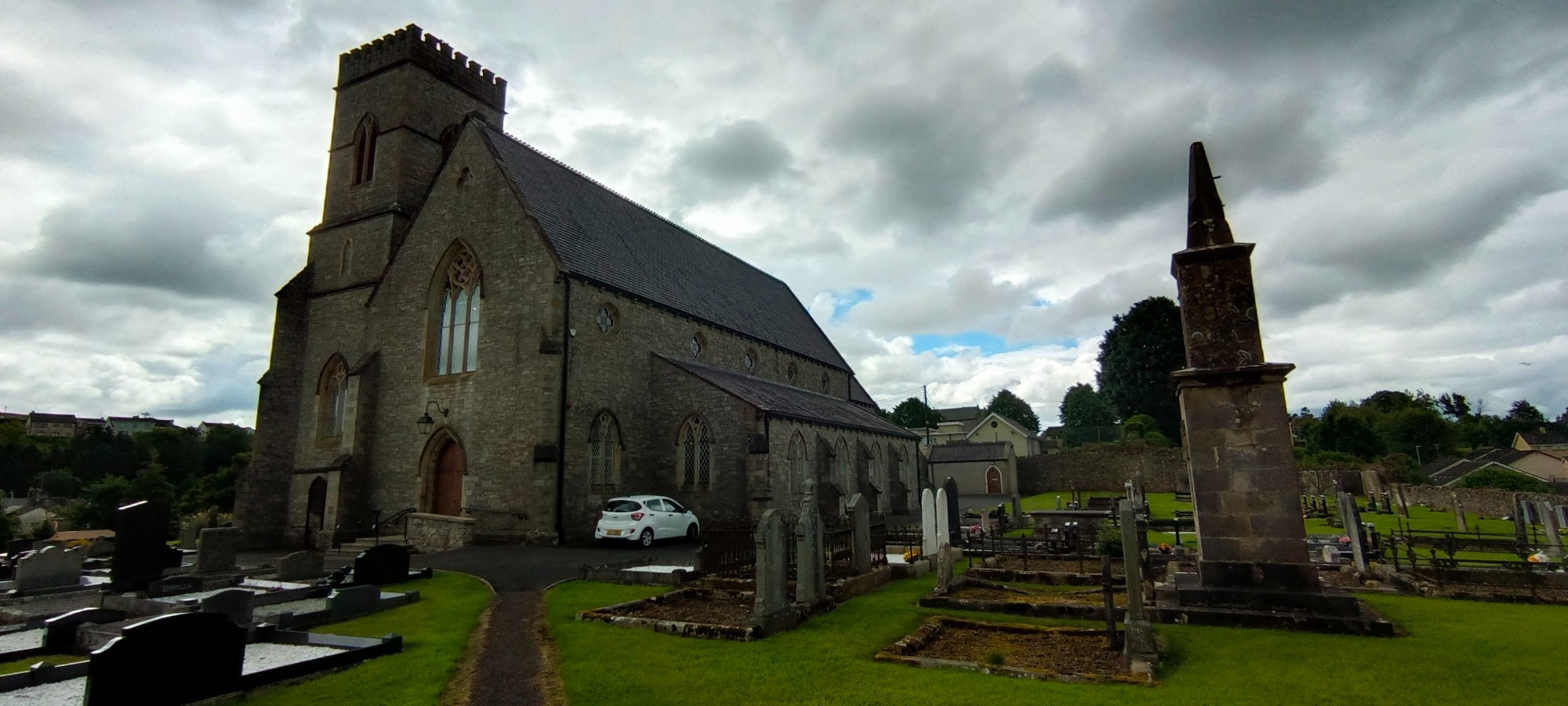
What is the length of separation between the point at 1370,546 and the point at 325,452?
1163 inches

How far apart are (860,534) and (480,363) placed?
1358cm

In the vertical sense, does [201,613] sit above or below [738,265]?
below

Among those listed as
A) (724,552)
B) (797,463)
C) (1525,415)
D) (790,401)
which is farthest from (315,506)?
(1525,415)

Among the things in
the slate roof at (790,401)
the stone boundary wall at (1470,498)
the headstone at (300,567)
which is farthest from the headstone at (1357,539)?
the stone boundary wall at (1470,498)

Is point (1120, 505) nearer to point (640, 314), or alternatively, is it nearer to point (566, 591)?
point (566, 591)

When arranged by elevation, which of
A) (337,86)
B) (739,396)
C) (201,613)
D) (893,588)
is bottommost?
(893,588)

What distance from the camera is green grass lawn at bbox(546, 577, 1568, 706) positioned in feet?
21.5

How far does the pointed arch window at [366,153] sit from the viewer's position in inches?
1086

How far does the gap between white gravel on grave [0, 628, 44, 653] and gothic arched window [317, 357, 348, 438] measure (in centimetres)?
1531

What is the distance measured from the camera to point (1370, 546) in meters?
16.0

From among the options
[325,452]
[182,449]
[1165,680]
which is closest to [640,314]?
[325,452]

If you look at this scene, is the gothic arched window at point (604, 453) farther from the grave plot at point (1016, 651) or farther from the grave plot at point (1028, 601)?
the grave plot at point (1016, 651)

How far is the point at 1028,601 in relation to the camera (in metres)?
10.5

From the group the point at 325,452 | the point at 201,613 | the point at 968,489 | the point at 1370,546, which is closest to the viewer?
the point at 201,613
